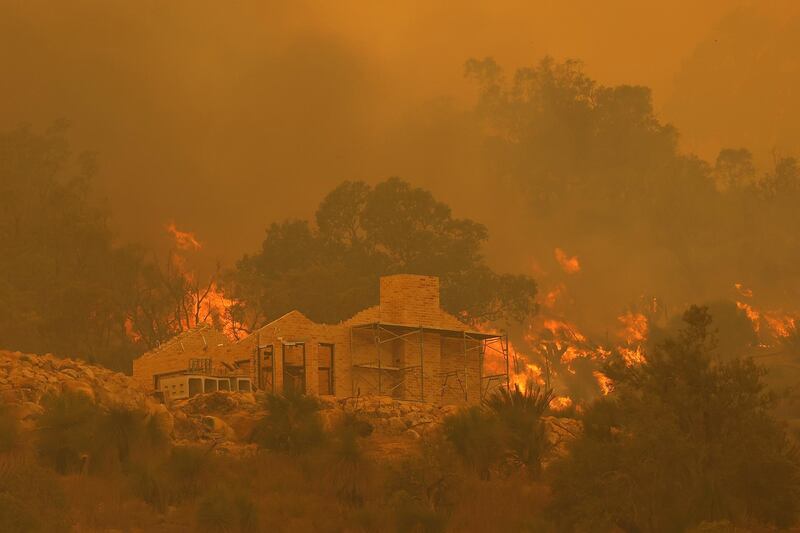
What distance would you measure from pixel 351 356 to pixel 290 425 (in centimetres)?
1409

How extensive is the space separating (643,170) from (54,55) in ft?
162

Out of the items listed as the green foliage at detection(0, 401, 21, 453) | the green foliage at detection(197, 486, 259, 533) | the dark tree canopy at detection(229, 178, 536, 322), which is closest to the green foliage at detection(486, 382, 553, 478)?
the green foliage at detection(197, 486, 259, 533)

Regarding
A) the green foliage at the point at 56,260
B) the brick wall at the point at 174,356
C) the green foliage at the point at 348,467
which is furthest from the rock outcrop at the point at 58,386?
the green foliage at the point at 56,260

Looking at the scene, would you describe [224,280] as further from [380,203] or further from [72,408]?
[72,408]

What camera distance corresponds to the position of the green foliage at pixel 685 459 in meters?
18.9

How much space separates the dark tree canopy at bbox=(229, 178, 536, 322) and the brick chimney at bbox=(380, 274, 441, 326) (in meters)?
18.8

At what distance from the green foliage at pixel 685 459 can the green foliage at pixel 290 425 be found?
6222mm

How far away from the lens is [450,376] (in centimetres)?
4203

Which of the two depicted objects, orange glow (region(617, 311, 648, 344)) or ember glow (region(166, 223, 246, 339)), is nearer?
ember glow (region(166, 223, 246, 339))

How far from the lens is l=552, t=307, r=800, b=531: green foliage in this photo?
18859 mm

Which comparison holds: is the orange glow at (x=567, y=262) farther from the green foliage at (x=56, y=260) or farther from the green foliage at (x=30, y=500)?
the green foliage at (x=30, y=500)

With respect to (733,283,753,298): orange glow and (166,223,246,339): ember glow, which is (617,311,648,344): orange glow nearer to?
(733,283,753,298): orange glow

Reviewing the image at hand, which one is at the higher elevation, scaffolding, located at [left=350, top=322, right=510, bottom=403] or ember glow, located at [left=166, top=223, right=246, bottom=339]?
ember glow, located at [left=166, top=223, right=246, bottom=339]

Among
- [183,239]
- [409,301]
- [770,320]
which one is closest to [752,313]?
[770,320]
